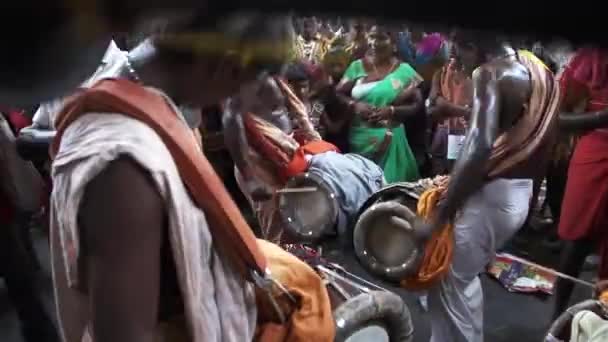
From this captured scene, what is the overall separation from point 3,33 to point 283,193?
2.50 meters

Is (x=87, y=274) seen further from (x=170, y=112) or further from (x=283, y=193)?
(x=283, y=193)

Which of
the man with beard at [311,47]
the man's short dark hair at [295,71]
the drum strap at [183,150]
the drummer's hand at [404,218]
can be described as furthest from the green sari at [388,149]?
the man with beard at [311,47]

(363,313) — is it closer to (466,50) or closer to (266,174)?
(266,174)

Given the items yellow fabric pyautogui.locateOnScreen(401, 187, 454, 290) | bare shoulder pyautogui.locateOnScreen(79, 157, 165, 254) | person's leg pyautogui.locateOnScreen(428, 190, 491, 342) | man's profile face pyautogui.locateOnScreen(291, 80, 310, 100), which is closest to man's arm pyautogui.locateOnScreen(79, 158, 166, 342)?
bare shoulder pyautogui.locateOnScreen(79, 157, 165, 254)

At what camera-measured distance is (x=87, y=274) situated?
0.97 m

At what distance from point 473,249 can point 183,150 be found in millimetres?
1475

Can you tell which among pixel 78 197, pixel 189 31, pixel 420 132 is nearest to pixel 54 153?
pixel 78 197

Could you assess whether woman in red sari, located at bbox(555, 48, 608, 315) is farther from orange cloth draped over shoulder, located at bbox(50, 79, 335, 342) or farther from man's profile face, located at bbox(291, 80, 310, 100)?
orange cloth draped over shoulder, located at bbox(50, 79, 335, 342)

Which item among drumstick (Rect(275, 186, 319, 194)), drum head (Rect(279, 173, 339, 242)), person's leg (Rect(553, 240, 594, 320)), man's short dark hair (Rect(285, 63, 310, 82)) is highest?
man's short dark hair (Rect(285, 63, 310, 82))

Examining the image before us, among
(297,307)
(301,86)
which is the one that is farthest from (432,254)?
(301,86)

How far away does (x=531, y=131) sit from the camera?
6.69 ft

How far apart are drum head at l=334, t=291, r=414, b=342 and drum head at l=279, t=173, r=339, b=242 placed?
93 cm

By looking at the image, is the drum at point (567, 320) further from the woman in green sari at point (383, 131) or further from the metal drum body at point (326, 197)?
the metal drum body at point (326, 197)

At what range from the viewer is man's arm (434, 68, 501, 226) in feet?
5.11
